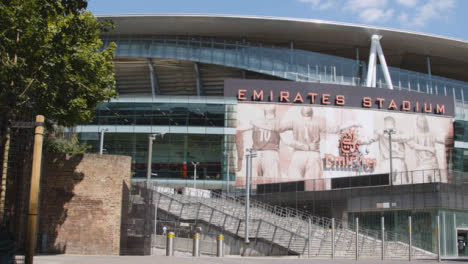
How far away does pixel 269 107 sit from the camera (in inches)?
2491

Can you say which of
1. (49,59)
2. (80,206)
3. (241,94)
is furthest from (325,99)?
(49,59)

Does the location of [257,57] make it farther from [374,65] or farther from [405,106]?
[405,106]

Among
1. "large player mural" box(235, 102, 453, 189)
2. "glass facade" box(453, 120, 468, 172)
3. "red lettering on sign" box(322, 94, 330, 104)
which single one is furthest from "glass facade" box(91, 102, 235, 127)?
"glass facade" box(453, 120, 468, 172)

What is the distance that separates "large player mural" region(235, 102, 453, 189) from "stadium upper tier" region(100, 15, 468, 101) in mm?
6452

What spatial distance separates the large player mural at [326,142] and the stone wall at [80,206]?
4036 centimetres

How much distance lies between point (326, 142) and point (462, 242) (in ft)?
79.5

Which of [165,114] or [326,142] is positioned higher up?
[165,114]

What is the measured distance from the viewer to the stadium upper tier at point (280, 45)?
67.5 meters

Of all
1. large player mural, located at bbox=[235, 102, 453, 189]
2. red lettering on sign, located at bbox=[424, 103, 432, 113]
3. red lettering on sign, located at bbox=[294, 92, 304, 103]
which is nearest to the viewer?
large player mural, located at bbox=[235, 102, 453, 189]

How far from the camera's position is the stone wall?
20.6m

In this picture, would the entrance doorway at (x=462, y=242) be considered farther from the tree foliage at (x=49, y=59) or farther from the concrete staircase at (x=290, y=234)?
the tree foliage at (x=49, y=59)

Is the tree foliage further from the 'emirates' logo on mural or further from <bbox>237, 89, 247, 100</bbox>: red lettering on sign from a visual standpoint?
the 'emirates' logo on mural

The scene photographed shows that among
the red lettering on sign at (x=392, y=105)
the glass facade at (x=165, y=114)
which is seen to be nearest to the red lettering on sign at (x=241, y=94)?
the glass facade at (x=165, y=114)

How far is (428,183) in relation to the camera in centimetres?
4084
